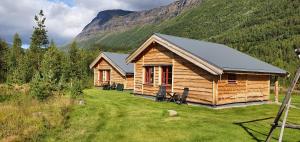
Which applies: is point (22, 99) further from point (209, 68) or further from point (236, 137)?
point (236, 137)

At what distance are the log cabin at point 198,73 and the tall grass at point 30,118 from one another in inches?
319

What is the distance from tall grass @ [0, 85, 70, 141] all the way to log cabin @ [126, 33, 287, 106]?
8.09m

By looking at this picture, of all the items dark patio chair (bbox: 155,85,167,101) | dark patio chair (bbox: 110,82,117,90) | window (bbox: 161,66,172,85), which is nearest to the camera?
dark patio chair (bbox: 155,85,167,101)

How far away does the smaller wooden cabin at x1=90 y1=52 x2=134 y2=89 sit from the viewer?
34.8 metres

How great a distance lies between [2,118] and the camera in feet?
44.6

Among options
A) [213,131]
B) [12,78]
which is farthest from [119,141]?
[12,78]

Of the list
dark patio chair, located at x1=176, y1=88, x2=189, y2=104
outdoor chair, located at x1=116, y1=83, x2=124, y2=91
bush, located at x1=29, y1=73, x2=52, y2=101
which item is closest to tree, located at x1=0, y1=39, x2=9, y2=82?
outdoor chair, located at x1=116, y1=83, x2=124, y2=91

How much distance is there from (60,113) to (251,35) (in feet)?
457

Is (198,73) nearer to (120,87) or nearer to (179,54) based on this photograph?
(179,54)

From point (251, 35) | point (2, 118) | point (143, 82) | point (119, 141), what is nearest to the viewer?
point (119, 141)

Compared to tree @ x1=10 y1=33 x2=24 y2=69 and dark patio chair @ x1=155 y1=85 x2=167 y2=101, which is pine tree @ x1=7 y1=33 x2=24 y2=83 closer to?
tree @ x1=10 y1=33 x2=24 y2=69

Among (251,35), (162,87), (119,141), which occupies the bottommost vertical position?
(119,141)

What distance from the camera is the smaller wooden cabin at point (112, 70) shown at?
34844 millimetres

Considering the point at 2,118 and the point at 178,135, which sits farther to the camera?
the point at 2,118
